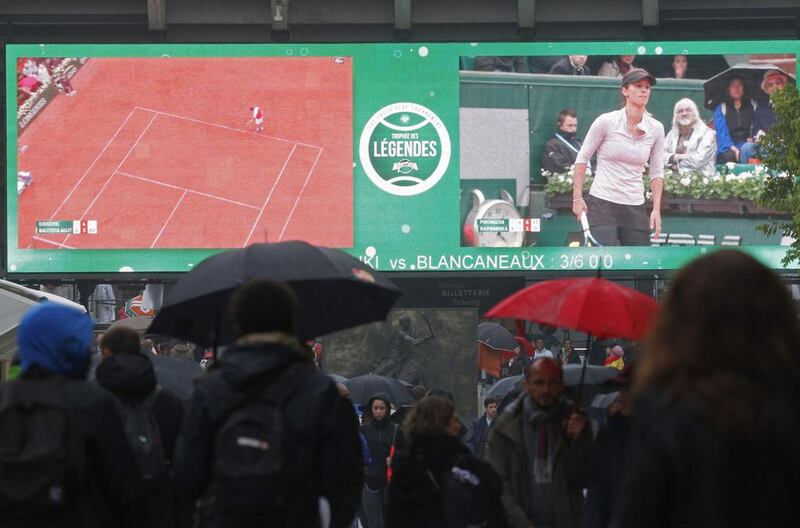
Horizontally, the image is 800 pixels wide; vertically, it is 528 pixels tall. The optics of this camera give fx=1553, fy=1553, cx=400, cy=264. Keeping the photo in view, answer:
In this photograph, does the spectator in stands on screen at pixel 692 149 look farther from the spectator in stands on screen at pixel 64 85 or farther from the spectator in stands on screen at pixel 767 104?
the spectator in stands on screen at pixel 64 85

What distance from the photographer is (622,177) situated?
1176 inches

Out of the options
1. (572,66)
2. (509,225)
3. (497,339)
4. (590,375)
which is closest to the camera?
(590,375)

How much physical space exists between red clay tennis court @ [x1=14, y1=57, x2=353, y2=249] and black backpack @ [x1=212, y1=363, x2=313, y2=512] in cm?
2489

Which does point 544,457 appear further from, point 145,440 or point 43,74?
point 43,74

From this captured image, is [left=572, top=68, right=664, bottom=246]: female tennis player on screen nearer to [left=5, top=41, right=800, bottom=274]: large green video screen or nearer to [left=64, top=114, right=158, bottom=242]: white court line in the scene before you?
[left=5, top=41, right=800, bottom=274]: large green video screen

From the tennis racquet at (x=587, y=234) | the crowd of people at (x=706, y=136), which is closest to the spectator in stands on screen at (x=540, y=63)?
the crowd of people at (x=706, y=136)

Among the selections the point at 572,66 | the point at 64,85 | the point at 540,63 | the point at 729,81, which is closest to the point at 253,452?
the point at 540,63

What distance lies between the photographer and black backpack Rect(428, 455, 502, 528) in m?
6.60

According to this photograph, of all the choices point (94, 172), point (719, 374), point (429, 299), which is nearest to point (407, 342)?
point (429, 299)

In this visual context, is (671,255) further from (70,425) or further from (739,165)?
(70,425)

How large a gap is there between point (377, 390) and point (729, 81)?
660 inches

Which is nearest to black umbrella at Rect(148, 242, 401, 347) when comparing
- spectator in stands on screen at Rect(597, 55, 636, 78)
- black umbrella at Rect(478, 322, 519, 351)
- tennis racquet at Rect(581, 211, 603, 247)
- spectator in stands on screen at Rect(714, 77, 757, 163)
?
black umbrella at Rect(478, 322, 519, 351)

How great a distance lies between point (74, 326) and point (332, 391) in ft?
2.61

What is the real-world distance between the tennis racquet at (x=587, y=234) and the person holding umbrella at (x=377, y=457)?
16.8 meters
